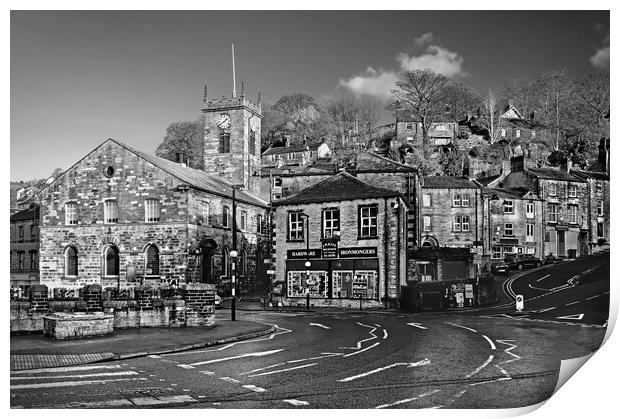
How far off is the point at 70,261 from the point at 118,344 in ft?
58.0

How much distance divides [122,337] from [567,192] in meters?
11.9

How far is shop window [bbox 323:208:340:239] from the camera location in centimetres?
2991

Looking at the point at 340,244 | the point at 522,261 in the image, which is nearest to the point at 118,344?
the point at 340,244

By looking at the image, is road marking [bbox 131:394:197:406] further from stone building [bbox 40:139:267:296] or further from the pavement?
stone building [bbox 40:139:267:296]

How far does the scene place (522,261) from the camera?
1215 inches

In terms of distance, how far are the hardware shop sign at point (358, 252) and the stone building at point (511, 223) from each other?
19.2ft

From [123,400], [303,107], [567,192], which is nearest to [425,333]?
[567,192]

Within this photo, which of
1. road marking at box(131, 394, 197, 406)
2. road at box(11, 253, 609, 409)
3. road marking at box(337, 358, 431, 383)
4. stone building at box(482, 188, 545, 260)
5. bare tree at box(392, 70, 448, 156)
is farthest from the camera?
stone building at box(482, 188, 545, 260)

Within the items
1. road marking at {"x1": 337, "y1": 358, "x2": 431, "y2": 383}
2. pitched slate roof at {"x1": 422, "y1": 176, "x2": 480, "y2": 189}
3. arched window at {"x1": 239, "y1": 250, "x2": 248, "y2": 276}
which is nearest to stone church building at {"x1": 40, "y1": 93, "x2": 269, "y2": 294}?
arched window at {"x1": 239, "y1": 250, "x2": 248, "y2": 276}

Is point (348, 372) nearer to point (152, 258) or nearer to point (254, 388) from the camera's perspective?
point (254, 388)

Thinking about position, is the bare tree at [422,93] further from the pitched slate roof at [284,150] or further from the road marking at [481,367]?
the road marking at [481,367]

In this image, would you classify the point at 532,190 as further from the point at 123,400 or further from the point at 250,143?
the point at 123,400

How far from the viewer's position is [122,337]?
15227 mm

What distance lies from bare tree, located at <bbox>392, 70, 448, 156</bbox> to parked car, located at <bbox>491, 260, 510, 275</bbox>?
61.7ft
